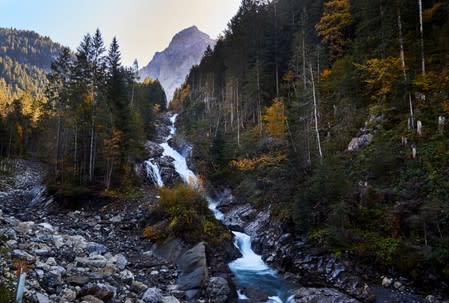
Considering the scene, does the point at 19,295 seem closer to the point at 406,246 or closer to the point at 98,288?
the point at 98,288

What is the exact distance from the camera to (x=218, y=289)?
12164 millimetres

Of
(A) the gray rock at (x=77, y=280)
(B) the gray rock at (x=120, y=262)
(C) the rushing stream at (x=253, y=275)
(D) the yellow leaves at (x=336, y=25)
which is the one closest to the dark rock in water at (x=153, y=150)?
(C) the rushing stream at (x=253, y=275)

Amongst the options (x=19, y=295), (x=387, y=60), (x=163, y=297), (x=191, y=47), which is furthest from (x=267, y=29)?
(x=191, y=47)

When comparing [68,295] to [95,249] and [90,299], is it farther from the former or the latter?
[95,249]

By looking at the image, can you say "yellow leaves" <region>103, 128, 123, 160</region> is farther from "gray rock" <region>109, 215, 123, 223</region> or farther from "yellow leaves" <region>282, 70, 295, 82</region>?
"yellow leaves" <region>282, 70, 295, 82</region>

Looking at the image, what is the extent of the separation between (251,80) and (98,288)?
113ft

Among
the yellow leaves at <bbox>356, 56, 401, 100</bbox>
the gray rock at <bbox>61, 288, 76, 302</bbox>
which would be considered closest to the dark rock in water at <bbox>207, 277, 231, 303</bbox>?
the gray rock at <bbox>61, 288, 76, 302</bbox>

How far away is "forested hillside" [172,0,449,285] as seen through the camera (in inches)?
520

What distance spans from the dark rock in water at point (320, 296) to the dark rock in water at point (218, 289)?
270cm

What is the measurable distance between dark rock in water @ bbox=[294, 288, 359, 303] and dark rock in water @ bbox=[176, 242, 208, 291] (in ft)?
12.6

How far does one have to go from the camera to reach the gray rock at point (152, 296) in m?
10.1

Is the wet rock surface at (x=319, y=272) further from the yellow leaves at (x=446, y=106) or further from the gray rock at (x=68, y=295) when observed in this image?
the yellow leaves at (x=446, y=106)

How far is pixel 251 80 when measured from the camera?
40.0 metres

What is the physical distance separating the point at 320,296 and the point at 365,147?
1218 cm
